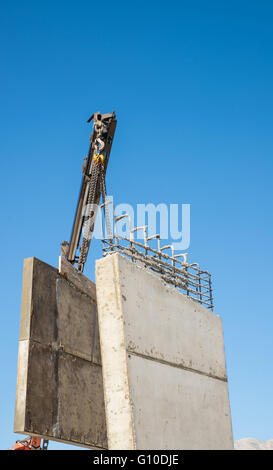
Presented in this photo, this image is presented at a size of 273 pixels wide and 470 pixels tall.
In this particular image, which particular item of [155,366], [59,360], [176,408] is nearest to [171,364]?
[155,366]

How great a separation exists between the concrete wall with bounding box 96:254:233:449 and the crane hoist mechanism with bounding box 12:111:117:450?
555 cm

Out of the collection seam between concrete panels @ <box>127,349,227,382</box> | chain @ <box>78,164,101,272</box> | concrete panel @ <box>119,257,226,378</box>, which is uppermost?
chain @ <box>78,164,101,272</box>

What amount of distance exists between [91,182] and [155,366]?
818 cm

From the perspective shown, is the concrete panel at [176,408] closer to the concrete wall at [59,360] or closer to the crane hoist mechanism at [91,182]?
the concrete wall at [59,360]

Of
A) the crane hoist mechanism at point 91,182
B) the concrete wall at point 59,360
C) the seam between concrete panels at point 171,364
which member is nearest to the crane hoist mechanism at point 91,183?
the crane hoist mechanism at point 91,182

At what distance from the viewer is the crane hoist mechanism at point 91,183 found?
17.8 metres

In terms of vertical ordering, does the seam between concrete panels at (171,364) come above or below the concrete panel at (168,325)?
below

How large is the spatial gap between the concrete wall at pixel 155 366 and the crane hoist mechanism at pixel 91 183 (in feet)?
18.2

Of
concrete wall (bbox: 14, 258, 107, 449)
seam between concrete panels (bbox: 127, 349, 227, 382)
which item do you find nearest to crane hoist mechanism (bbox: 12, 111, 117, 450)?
concrete wall (bbox: 14, 258, 107, 449)

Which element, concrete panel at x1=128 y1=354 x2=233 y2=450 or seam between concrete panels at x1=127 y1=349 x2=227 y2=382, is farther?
seam between concrete panels at x1=127 y1=349 x2=227 y2=382

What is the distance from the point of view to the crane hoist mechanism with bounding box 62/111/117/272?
58.4ft

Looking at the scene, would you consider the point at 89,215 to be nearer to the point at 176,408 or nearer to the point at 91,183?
the point at 91,183

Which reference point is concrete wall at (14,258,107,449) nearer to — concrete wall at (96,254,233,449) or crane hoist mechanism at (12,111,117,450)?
concrete wall at (96,254,233,449)

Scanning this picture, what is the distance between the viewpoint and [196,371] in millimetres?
12555
